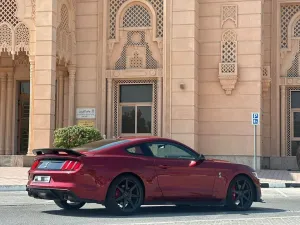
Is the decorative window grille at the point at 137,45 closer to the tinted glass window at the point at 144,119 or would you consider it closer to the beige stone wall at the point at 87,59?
the beige stone wall at the point at 87,59

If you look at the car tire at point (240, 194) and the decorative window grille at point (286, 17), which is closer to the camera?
the car tire at point (240, 194)

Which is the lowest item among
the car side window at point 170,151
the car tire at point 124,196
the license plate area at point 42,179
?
the car tire at point 124,196

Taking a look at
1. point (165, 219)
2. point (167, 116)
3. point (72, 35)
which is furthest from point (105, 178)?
point (72, 35)

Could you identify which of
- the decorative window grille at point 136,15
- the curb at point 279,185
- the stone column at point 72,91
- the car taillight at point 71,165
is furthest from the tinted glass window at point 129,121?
the car taillight at point 71,165

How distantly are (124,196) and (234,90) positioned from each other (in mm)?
14621

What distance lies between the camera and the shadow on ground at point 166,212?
1019 centimetres

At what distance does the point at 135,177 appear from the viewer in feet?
33.2

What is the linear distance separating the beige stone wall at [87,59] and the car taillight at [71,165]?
14821 millimetres

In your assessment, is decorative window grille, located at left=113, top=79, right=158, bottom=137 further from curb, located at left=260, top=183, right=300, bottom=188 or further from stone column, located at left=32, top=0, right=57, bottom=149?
curb, located at left=260, top=183, right=300, bottom=188

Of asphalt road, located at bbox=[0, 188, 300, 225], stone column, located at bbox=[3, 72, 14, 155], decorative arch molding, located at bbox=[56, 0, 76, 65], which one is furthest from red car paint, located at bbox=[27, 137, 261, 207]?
stone column, located at bbox=[3, 72, 14, 155]

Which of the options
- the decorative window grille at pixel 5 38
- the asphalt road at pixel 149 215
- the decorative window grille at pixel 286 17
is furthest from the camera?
the decorative window grille at pixel 286 17

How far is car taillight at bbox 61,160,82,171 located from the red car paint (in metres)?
0.02

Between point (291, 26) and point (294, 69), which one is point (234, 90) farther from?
point (291, 26)

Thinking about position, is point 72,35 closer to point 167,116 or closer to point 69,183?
point 167,116
